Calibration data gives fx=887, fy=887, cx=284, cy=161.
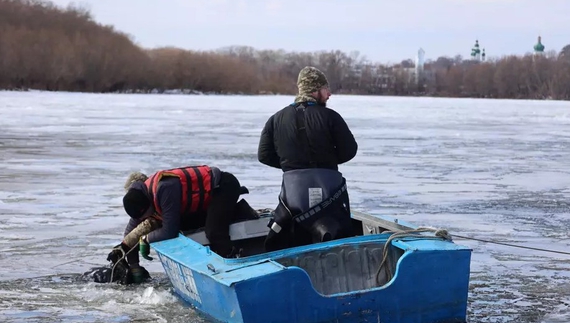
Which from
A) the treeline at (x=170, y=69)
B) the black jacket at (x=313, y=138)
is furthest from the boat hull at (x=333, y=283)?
the treeline at (x=170, y=69)

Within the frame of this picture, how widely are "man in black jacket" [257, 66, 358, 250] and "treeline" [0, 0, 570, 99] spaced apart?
217 ft

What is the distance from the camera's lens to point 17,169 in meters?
12.4

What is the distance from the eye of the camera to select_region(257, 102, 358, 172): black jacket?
509 cm

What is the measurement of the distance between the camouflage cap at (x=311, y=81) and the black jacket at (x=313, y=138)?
87 mm

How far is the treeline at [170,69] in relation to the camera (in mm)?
76562

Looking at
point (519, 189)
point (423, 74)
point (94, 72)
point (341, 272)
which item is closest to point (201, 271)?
point (341, 272)

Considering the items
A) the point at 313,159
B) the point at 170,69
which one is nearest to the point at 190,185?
the point at 313,159

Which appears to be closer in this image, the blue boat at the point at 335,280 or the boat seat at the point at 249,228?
the blue boat at the point at 335,280

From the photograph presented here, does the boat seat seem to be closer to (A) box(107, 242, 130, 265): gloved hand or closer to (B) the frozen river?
(B) the frozen river

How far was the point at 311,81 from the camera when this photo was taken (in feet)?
16.9

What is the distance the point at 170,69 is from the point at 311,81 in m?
86.9

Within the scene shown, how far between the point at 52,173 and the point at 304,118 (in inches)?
305

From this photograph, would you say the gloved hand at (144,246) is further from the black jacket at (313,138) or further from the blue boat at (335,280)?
the black jacket at (313,138)

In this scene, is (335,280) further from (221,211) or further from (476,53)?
(476,53)
